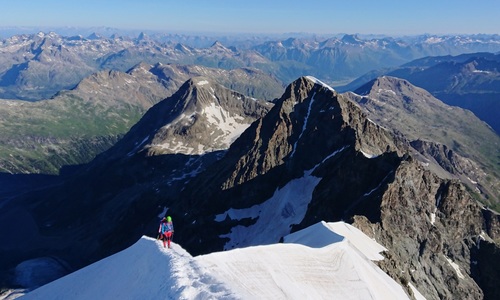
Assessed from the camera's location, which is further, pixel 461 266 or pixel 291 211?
pixel 291 211

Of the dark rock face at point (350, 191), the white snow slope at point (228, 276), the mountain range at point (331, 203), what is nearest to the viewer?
the white snow slope at point (228, 276)

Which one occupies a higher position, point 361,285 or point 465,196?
point 361,285

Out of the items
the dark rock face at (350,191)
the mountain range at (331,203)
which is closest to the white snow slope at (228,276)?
the mountain range at (331,203)

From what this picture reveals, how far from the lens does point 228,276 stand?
40.2 m

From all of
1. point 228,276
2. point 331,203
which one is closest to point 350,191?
point 331,203

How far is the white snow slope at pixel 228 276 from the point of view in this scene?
3616 centimetres

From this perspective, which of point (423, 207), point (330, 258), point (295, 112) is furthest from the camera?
point (295, 112)

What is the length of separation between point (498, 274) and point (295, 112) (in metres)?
101

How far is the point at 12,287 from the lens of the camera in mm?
168375

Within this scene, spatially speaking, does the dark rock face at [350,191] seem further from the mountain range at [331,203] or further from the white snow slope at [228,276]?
the white snow slope at [228,276]

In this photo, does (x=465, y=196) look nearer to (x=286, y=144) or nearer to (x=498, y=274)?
(x=498, y=274)

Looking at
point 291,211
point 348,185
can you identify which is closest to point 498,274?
point 348,185

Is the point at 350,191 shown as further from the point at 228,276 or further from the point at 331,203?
the point at 228,276

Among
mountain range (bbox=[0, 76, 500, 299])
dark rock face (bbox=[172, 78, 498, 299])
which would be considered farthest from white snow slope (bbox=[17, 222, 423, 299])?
dark rock face (bbox=[172, 78, 498, 299])
